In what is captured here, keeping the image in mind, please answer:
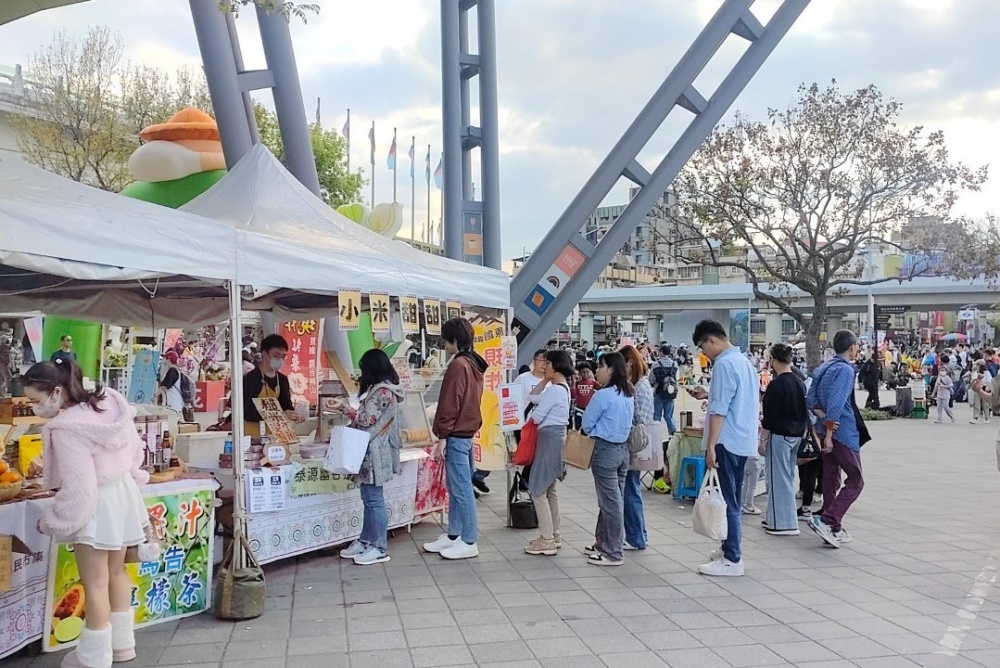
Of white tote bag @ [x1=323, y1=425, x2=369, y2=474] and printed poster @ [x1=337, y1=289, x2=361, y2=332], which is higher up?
printed poster @ [x1=337, y1=289, x2=361, y2=332]

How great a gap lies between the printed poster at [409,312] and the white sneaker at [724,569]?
2.85 m

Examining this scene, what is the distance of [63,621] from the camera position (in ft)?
13.1

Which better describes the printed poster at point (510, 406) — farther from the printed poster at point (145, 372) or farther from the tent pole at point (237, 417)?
the printed poster at point (145, 372)

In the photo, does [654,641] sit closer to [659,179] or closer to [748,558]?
[748,558]

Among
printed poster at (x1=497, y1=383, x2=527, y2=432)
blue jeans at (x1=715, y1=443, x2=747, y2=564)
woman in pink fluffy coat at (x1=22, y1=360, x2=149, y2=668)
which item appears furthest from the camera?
printed poster at (x1=497, y1=383, x2=527, y2=432)

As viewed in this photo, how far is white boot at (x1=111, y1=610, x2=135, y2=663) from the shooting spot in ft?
12.5

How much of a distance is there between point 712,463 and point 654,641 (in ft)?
4.94

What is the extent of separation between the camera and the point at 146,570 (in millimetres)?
4312

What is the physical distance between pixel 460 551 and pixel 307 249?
2598 millimetres

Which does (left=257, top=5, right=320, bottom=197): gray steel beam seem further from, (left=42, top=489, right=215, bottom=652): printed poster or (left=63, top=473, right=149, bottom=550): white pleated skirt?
(left=63, top=473, right=149, bottom=550): white pleated skirt

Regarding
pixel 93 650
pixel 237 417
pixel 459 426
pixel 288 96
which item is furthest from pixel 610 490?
pixel 288 96

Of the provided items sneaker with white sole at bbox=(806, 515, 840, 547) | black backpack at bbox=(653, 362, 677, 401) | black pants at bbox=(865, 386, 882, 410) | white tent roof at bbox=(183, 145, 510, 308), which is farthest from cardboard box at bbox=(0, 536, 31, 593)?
black pants at bbox=(865, 386, 882, 410)

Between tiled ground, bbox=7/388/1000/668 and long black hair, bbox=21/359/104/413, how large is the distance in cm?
141

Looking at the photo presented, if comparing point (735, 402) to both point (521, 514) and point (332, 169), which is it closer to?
point (521, 514)
